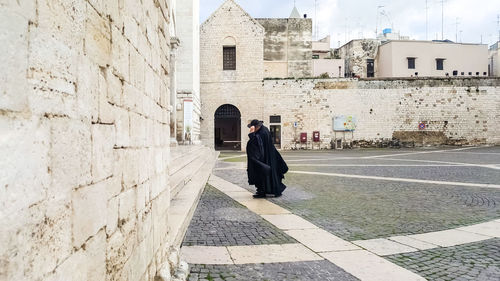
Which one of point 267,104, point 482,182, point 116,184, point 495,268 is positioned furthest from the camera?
point 267,104

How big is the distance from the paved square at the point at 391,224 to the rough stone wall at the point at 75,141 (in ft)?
4.43

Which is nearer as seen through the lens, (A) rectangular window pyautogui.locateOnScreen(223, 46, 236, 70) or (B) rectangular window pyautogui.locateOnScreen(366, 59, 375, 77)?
(A) rectangular window pyautogui.locateOnScreen(223, 46, 236, 70)

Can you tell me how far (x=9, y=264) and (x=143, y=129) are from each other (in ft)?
4.83

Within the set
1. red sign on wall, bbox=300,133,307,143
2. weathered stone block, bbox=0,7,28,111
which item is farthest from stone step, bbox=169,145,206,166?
red sign on wall, bbox=300,133,307,143

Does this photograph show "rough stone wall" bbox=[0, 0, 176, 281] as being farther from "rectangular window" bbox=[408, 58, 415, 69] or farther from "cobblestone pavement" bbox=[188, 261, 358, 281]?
"rectangular window" bbox=[408, 58, 415, 69]

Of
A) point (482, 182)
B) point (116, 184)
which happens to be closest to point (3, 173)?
point (116, 184)

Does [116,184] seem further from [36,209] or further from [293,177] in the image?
[293,177]

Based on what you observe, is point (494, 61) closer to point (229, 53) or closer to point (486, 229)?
point (229, 53)

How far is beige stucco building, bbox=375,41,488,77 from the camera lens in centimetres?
3198

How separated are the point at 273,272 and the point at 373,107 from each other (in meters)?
22.6

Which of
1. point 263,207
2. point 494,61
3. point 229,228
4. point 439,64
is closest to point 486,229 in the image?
point 263,207

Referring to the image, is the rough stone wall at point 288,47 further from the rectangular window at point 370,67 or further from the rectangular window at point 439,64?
the rectangular window at point 439,64

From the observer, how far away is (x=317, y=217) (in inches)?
185

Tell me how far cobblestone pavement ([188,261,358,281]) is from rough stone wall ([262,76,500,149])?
20.5 m
